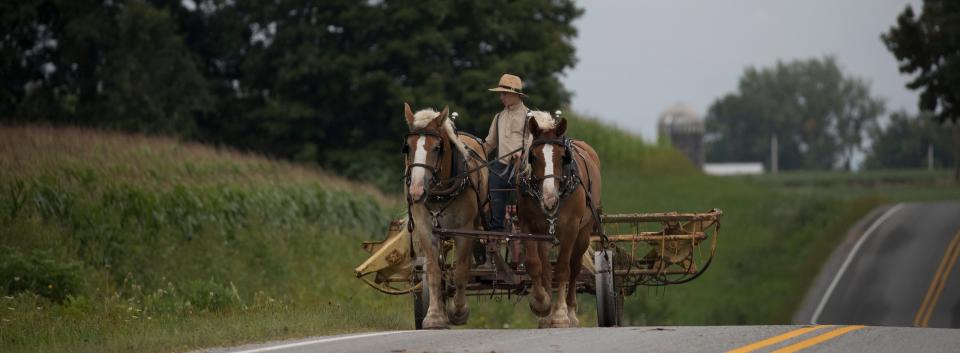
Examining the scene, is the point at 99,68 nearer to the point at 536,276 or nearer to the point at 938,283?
the point at 938,283

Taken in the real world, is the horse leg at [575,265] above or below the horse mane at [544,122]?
below

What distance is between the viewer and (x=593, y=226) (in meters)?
17.0

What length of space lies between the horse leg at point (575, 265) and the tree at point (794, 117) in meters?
141

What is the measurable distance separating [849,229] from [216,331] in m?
54.1

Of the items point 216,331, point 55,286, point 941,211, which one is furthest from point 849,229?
point 216,331

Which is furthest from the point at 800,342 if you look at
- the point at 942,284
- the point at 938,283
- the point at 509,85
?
the point at 938,283

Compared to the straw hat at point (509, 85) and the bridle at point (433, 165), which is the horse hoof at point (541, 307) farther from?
the straw hat at point (509, 85)

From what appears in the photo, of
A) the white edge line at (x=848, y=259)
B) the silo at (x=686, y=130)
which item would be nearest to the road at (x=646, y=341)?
the white edge line at (x=848, y=259)

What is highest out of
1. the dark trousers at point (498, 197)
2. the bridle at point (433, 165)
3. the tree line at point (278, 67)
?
the tree line at point (278, 67)

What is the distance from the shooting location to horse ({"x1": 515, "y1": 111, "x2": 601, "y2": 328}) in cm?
1537

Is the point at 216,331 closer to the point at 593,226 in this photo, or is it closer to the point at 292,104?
the point at 593,226

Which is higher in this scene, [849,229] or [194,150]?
[194,150]

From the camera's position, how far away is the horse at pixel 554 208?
1537cm

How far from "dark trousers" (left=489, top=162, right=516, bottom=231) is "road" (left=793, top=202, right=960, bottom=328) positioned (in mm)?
31580
